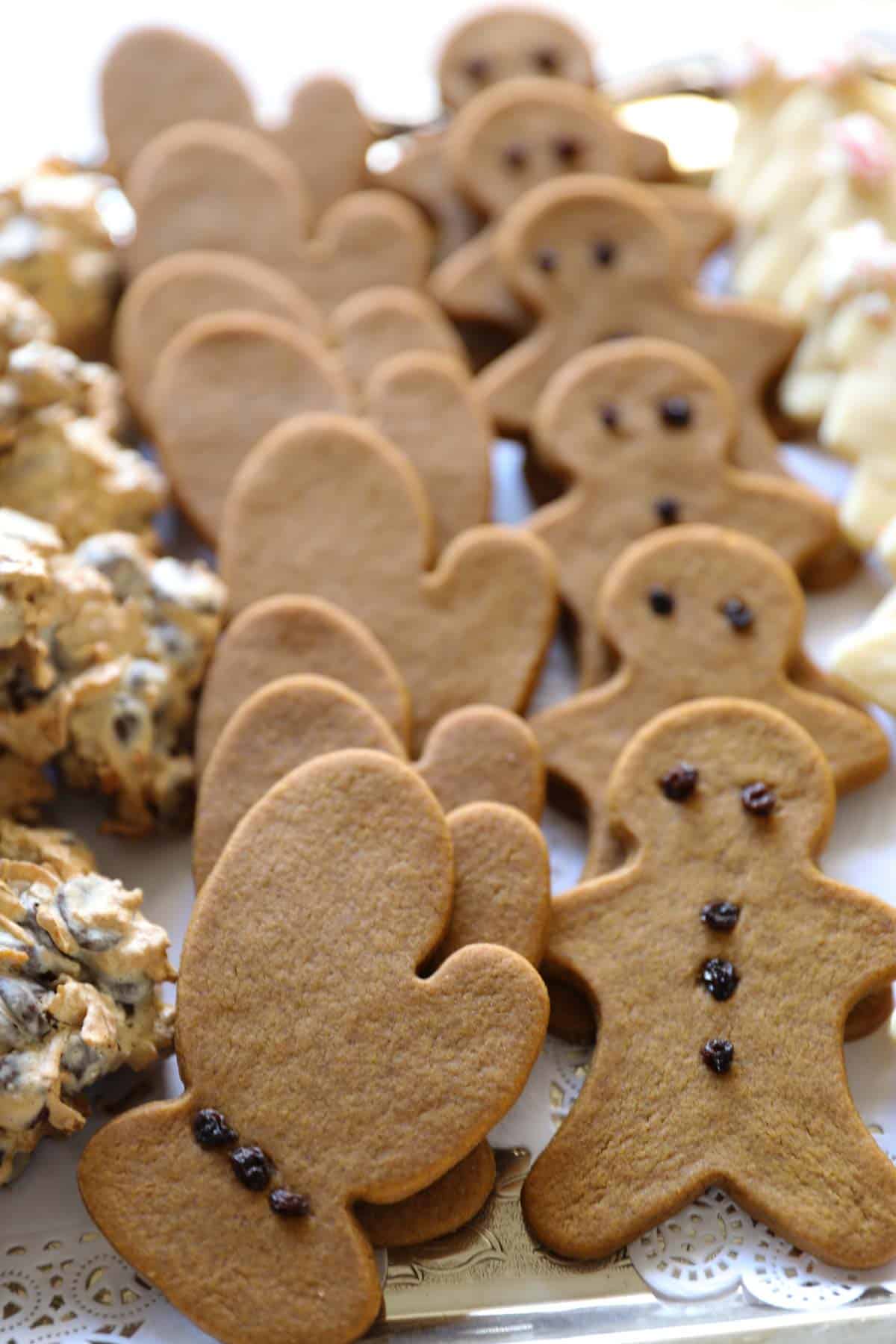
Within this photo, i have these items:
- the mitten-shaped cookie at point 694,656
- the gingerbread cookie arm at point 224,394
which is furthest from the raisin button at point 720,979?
the gingerbread cookie arm at point 224,394

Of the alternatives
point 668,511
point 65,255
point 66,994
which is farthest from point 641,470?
point 66,994

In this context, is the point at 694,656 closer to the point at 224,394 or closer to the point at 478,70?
the point at 224,394

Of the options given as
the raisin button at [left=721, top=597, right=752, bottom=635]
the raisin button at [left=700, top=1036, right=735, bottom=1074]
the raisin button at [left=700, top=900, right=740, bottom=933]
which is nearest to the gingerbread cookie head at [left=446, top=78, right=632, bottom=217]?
the raisin button at [left=721, top=597, right=752, bottom=635]

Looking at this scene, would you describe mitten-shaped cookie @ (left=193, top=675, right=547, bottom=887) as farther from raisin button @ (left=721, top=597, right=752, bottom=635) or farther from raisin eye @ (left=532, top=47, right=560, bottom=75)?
→ raisin eye @ (left=532, top=47, right=560, bottom=75)

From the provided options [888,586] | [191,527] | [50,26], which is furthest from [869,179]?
[50,26]

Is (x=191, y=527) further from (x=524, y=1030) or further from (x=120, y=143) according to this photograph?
(x=524, y=1030)

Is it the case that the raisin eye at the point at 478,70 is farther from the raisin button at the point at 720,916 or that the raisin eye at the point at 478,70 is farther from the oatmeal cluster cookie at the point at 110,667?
the raisin button at the point at 720,916
